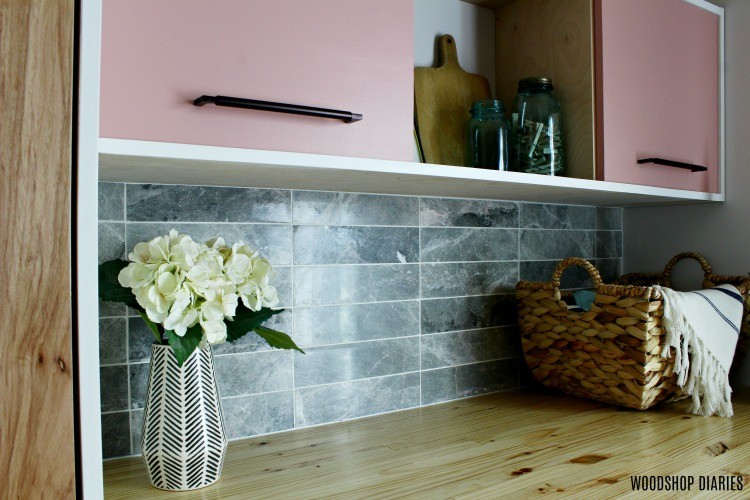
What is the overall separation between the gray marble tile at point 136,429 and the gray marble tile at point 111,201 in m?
0.33

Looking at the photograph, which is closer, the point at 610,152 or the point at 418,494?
the point at 418,494

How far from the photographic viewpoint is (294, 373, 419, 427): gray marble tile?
1.26 metres

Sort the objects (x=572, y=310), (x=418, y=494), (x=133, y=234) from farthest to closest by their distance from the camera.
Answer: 1. (x=572, y=310)
2. (x=133, y=234)
3. (x=418, y=494)

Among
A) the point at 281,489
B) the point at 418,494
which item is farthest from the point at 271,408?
the point at 418,494

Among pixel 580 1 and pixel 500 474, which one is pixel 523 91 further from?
pixel 500 474

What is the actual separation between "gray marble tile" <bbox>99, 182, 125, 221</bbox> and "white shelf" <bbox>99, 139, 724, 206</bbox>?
3cm

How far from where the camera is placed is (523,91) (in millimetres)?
1322

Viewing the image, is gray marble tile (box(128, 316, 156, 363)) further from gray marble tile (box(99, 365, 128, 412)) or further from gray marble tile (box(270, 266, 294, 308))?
gray marble tile (box(270, 266, 294, 308))

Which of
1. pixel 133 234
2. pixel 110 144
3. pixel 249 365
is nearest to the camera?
pixel 110 144

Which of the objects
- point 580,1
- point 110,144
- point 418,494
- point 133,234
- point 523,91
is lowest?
point 418,494

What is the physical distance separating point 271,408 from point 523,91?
813 millimetres

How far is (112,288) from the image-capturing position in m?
0.95

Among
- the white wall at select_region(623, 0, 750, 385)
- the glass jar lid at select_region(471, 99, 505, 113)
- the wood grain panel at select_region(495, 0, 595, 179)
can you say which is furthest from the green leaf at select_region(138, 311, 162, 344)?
the white wall at select_region(623, 0, 750, 385)

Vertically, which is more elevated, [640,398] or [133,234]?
[133,234]
